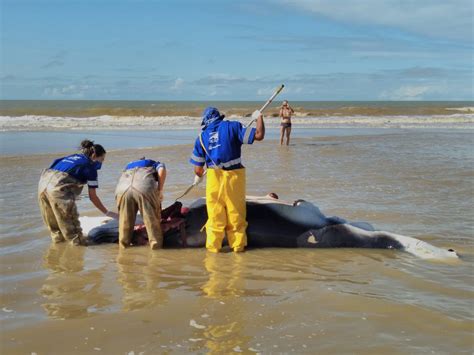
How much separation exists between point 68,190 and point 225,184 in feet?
6.76

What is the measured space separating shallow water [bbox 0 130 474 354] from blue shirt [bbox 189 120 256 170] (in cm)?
113

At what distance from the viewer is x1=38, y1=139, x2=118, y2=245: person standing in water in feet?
23.5

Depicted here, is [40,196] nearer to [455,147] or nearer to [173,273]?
[173,273]

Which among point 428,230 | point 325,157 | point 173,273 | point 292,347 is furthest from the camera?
point 325,157

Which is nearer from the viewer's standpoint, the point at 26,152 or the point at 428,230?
the point at 428,230

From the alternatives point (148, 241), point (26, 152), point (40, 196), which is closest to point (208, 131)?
point (148, 241)

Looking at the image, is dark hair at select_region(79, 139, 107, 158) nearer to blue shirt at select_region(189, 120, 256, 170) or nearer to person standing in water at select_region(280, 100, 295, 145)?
blue shirt at select_region(189, 120, 256, 170)

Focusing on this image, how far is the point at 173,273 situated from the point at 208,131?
1912 millimetres

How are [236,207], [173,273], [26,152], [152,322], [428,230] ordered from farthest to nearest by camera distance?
[26,152], [428,230], [236,207], [173,273], [152,322]

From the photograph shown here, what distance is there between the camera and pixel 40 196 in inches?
284

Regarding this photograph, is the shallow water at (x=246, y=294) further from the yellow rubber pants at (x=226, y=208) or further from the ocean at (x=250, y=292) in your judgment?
the yellow rubber pants at (x=226, y=208)

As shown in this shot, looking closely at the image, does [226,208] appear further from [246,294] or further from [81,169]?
[81,169]

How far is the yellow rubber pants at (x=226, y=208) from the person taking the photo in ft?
22.5

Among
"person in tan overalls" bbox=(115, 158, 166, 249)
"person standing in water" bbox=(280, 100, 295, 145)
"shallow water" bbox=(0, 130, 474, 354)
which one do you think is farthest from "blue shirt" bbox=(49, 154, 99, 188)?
"person standing in water" bbox=(280, 100, 295, 145)
